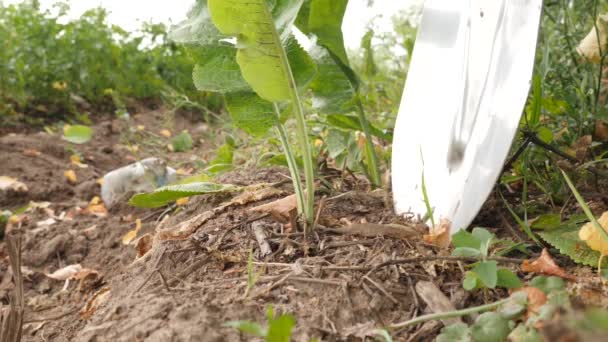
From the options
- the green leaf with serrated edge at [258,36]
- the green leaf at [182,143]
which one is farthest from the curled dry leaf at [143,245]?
the green leaf at [182,143]

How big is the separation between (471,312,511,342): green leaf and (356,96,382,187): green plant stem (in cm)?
77

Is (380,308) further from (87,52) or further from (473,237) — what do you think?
(87,52)

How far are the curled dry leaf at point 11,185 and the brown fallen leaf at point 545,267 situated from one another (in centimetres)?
226

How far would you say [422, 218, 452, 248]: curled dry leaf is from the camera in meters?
1.08

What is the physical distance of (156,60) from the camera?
499 cm

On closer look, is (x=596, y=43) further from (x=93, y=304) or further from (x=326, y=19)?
(x=93, y=304)

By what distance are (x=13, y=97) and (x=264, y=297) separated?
11.2ft

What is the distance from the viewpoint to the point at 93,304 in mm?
1284

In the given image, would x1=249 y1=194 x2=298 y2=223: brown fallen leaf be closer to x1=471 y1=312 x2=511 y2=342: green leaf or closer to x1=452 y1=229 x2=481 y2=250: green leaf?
x1=452 y1=229 x2=481 y2=250: green leaf

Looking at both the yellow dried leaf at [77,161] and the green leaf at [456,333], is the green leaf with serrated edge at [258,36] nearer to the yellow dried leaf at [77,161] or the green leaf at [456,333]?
the green leaf at [456,333]

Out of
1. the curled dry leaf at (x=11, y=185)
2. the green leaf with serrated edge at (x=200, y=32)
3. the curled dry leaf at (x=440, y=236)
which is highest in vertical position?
the green leaf with serrated edge at (x=200, y=32)

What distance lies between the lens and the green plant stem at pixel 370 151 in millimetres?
1499

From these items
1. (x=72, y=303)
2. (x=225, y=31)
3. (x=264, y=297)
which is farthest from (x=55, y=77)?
(x=264, y=297)

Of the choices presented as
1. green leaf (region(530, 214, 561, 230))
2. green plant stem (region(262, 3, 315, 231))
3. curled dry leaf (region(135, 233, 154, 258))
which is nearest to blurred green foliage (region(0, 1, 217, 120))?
curled dry leaf (region(135, 233, 154, 258))
